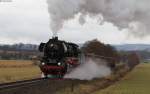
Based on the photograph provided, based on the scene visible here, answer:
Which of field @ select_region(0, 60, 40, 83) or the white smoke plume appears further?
field @ select_region(0, 60, 40, 83)

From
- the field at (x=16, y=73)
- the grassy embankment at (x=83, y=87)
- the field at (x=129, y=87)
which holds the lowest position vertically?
the field at (x=129, y=87)

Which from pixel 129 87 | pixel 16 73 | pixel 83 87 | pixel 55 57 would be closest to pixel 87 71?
pixel 129 87

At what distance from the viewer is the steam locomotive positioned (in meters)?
31.4

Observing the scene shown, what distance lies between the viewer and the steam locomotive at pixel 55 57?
31422mm

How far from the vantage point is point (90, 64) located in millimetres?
46938

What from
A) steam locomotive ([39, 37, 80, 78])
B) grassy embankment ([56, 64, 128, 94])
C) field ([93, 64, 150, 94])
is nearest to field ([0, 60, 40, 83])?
steam locomotive ([39, 37, 80, 78])

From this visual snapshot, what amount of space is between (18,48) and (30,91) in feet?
395

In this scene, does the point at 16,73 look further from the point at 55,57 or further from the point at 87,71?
the point at 55,57

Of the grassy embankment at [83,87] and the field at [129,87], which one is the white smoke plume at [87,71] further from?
the field at [129,87]

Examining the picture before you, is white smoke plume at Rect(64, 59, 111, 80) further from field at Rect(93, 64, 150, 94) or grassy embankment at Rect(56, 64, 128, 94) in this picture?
field at Rect(93, 64, 150, 94)

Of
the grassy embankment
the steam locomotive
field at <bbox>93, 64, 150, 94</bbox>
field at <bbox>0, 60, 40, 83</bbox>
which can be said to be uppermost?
the steam locomotive

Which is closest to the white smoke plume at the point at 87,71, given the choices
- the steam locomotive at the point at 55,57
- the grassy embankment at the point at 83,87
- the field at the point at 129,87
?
the grassy embankment at the point at 83,87

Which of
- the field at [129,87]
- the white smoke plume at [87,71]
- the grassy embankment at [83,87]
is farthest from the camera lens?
the white smoke plume at [87,71]

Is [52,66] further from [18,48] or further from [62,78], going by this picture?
[18,48]
